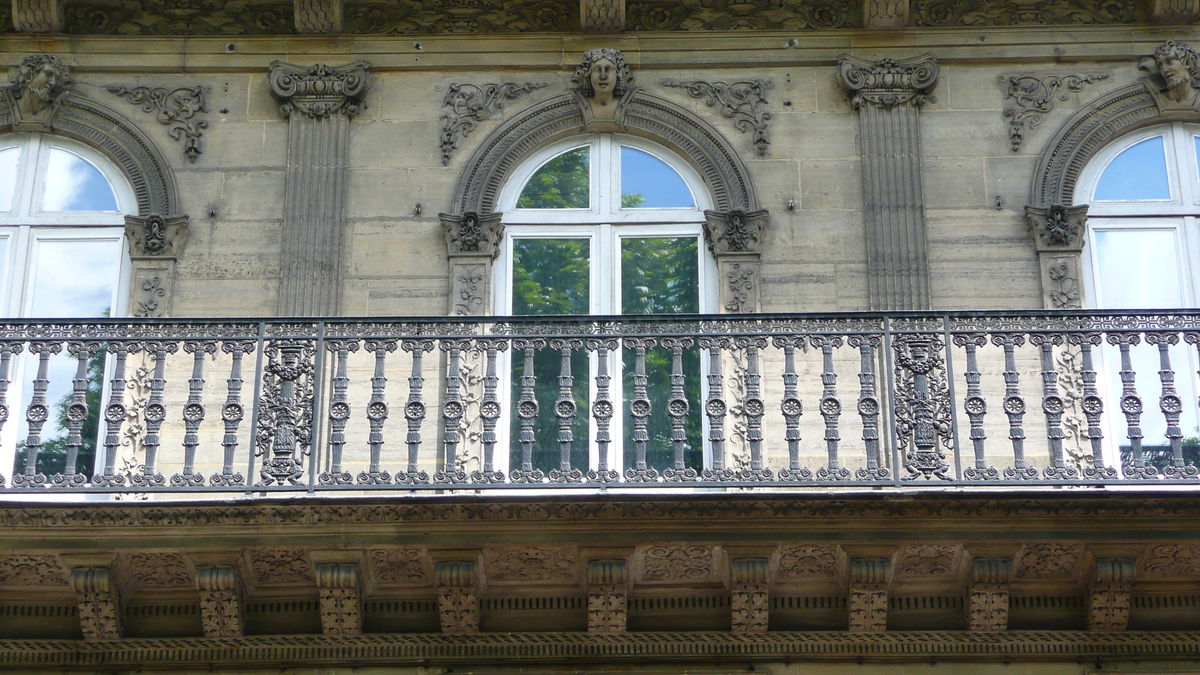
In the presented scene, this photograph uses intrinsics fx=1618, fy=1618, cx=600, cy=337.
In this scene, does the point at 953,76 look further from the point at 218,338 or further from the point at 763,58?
the point at 218,338

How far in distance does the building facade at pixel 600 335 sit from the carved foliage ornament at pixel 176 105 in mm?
26

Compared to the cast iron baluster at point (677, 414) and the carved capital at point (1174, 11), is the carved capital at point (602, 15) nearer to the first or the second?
the cast iron baluster at point (677, 414)

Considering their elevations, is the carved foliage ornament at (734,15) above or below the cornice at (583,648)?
above

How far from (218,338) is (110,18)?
11.5ft

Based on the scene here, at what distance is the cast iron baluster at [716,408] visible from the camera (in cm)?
912

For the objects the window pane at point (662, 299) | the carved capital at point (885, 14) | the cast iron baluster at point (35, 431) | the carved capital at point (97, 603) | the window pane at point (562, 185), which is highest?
the carved capital at point (885, 14)

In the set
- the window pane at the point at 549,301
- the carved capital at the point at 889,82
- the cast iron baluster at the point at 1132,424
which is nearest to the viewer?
Result: the cast iron baluster at the point at 1132,424

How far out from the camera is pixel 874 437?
30.6 feet

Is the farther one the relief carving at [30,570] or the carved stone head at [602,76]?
the carved stone head at [602,76]

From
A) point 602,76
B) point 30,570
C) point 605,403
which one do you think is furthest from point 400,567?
point 602,76

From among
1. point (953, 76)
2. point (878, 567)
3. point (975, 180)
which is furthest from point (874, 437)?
point (953, 76)

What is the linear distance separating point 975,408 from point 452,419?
304cm

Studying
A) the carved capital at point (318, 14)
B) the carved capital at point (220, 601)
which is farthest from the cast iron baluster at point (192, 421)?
the carved capital at point (318, 14)

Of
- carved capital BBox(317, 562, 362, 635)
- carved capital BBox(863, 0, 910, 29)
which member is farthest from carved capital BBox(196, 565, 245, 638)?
carved capital BBox(863, 0, 910, 29)
